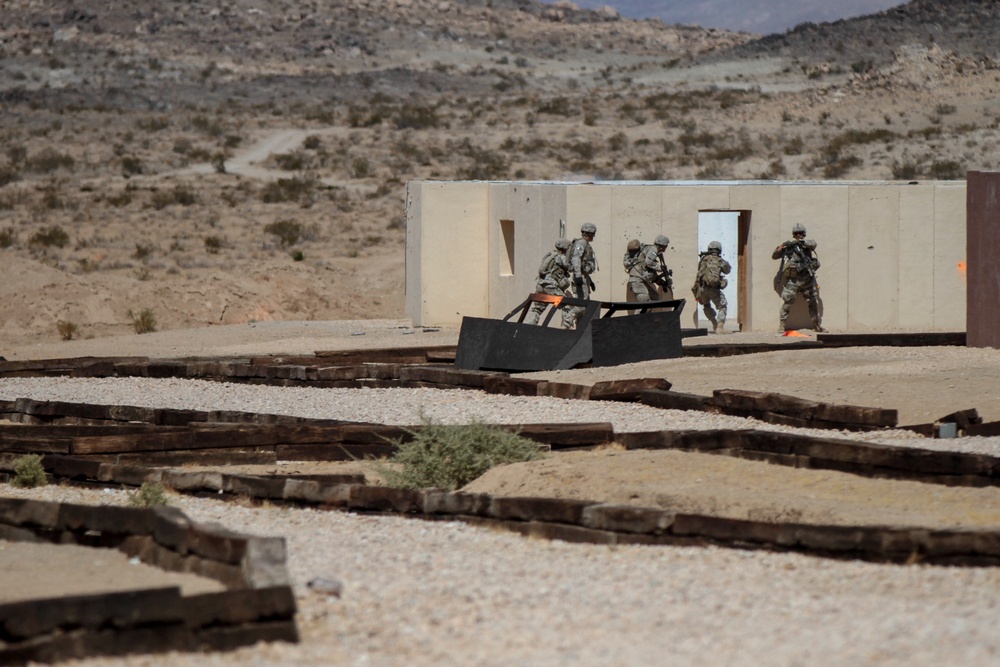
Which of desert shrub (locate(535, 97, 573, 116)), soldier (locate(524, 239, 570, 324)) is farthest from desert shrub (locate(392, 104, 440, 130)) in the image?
soldier (locate(524, 239, 570, 324))

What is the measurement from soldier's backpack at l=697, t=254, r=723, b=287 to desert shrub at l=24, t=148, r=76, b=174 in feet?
93.0

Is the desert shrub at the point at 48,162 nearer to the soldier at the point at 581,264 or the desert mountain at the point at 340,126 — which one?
the desert mountain at the point at 340,126

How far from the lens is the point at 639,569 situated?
6.61m

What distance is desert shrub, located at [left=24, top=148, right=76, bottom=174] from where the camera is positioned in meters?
43.7

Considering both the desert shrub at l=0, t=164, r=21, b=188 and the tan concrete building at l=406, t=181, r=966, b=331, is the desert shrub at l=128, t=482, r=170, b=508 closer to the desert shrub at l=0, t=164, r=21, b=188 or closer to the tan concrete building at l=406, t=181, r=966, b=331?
the tan concrete building at l=406, t=181, r=966, b=331

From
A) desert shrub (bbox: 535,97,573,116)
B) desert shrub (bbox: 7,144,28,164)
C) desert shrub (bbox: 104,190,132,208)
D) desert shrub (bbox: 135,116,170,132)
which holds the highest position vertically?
desert shrub (bbox: 535,97,573,116)

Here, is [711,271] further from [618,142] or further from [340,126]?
[340,126]

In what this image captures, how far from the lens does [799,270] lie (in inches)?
814

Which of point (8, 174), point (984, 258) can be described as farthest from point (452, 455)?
point (8, 174)

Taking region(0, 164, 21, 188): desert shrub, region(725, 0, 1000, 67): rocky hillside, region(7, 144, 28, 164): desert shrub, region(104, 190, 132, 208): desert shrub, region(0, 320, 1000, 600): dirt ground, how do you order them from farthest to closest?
1. region(725, 0, 1000, 67): rocky hillside
2. region(7, 144, 28, 164): desert shrub
3. region(0, 164, 21, 188): desert shrub
4. region(104, 190, 132, 208): desert shrub
5. region(0, 320, 1000, 600): dirt ground

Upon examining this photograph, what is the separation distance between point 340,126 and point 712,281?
113 ft

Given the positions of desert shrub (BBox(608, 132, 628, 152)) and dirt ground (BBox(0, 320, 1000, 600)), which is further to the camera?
desert shrub (BBox(608, 132, 628, 152))

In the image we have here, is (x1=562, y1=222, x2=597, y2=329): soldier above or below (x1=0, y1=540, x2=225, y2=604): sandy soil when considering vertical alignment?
above

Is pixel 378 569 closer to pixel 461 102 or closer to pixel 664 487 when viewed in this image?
pixel 664 487
